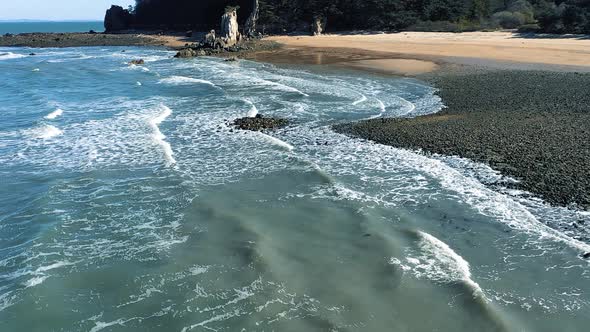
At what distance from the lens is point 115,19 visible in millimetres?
104312

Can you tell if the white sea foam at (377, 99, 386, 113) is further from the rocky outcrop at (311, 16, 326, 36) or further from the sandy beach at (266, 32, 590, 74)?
the rocky outcrop at (311, 16, 326, 36)

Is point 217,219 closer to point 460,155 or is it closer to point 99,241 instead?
point 99,241

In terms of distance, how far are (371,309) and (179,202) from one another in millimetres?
6793

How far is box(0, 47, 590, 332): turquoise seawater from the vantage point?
347 inches

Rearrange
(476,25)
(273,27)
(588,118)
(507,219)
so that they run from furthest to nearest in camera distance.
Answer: (273,27) < (476,25) < (588,118) < (507,219)

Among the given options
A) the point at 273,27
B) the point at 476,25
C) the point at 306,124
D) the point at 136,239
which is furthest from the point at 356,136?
the point at 273,27

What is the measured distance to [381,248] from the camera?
36.1ft

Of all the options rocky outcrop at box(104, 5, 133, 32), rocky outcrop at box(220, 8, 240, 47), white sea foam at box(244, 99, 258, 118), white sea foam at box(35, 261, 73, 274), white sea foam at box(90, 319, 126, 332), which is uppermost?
rocky outcrop at box(104, 5, 133, 32)

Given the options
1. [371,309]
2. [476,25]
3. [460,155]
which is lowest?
[371,309]

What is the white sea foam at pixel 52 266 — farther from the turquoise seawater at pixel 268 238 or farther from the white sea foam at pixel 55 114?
the white sea foam at pixel 55 114

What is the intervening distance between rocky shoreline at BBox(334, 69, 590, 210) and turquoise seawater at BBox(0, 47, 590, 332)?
81cm

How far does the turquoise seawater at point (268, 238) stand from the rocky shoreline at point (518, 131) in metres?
0.81

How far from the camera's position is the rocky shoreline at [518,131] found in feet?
44.9

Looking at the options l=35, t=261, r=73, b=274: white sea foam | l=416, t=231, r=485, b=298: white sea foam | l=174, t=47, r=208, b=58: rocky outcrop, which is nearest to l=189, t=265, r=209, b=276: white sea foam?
l=35, t=261, r=73, b=274: white sea foam
